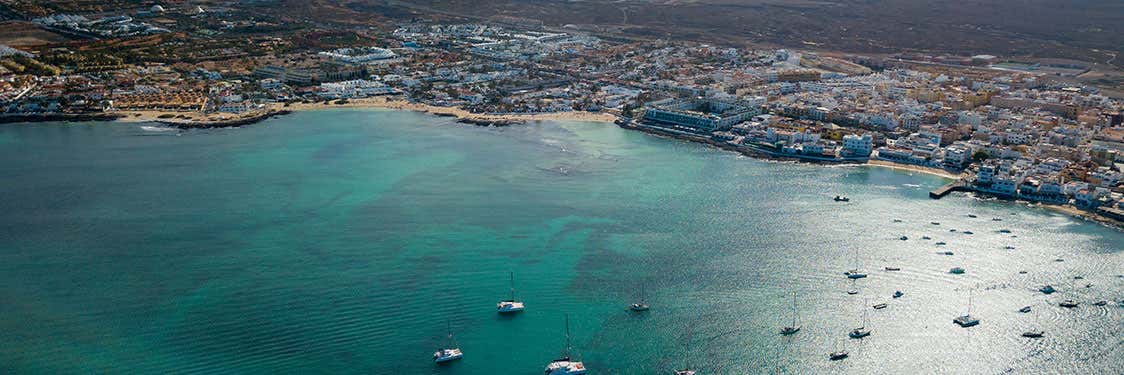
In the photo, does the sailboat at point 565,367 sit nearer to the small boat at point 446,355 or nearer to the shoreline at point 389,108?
the small boat at point 446,355

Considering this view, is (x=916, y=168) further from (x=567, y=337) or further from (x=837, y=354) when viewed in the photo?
(x=567, y=337)

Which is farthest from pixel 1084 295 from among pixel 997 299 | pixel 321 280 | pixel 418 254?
pixel 321 280

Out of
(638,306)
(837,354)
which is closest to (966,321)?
(837,354)

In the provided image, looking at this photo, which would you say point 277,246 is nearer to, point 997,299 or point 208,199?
point 208,199

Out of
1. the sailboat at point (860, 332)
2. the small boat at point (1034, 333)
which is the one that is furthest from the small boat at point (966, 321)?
the sailboat at point (860, 332)

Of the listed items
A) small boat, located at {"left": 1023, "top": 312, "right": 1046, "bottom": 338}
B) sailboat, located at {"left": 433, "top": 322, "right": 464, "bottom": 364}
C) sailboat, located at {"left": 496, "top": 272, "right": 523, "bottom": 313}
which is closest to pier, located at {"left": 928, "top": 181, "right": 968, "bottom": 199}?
small boat, located at {"left": 1023, "top": 312, "right": 1046, "bottom": 338}

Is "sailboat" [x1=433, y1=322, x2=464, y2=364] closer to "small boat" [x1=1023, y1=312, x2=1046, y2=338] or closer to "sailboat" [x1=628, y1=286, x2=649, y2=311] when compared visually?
"sailboat" [x1=628, y1=286, x2=649, y2=311]

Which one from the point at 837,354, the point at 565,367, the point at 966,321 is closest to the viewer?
the point at 565,367
